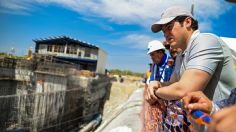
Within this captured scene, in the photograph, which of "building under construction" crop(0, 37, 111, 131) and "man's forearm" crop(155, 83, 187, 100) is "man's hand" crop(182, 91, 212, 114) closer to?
"man's forearm" crop(155, 83, 187, 100)

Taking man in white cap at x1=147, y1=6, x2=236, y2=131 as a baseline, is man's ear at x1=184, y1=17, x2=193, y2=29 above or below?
above

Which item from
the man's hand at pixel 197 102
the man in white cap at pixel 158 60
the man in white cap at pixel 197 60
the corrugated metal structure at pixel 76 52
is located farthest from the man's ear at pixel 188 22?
the corrugated metal structure at pixel 76 52

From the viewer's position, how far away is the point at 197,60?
224 centimetres

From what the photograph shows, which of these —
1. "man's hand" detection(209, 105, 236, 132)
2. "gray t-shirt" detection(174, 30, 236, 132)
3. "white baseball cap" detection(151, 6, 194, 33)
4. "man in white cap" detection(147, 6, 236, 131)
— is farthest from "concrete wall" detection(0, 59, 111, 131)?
"man's hand" detection(209, 105, 236, 132)

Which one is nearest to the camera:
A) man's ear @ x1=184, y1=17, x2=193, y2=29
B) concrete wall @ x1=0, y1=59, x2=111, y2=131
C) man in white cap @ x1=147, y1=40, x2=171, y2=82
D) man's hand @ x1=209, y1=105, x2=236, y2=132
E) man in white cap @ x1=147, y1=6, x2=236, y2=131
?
man's hand @ x1=209, y1=105, x2=236, y2=132

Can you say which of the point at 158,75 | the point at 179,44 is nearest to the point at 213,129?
the point at 179,44

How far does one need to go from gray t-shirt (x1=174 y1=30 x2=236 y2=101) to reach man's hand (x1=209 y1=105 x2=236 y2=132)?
1511 millimetres

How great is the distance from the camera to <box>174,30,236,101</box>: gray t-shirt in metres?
2.23

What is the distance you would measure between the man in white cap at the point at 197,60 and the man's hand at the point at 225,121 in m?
1.47

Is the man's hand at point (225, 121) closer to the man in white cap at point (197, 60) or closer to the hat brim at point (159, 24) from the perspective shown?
the man in white cap at point (197, 60)

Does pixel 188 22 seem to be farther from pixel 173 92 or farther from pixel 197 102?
pixel 197 102

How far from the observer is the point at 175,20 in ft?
8.95

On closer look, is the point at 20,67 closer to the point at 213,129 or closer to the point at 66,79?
the point at 66,79

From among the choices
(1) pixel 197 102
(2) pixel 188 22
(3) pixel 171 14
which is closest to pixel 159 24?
(3) pixel 171 14
